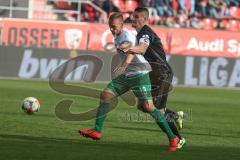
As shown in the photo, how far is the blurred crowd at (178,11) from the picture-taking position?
121 ft

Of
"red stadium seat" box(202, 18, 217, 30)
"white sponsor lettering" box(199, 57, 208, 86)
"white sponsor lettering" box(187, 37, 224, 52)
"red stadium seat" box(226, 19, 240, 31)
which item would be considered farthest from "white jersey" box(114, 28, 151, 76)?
"red stadium seat" box(226, 19, 240, 31)

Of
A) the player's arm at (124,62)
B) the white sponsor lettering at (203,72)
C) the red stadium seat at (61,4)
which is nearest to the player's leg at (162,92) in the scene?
the player's arm at (124,62)

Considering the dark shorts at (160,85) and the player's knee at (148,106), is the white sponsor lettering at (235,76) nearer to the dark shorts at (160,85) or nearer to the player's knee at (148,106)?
the dark shorts at (160,85)

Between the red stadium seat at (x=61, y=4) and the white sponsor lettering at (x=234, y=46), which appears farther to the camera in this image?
the red stadium seat at (x=61, y=4)

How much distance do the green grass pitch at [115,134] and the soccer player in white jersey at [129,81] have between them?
0.32 m

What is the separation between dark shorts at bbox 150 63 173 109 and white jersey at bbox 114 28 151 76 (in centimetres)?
46

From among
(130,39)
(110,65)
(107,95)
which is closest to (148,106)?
(107,95)

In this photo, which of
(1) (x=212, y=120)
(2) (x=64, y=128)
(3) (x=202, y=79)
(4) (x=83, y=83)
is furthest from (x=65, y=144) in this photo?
(3) (x=202, y=79)

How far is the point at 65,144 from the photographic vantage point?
38.8 feet

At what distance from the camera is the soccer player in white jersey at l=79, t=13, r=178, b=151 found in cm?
1178

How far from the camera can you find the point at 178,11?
3812 centimetres

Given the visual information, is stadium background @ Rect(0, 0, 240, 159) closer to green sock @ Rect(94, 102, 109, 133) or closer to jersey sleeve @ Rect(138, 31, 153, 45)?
green sock @ Rect(94, 102, 109, 133)

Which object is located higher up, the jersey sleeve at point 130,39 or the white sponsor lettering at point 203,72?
the jersey sleeve at point 130,39

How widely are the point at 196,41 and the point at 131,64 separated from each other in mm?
22012
